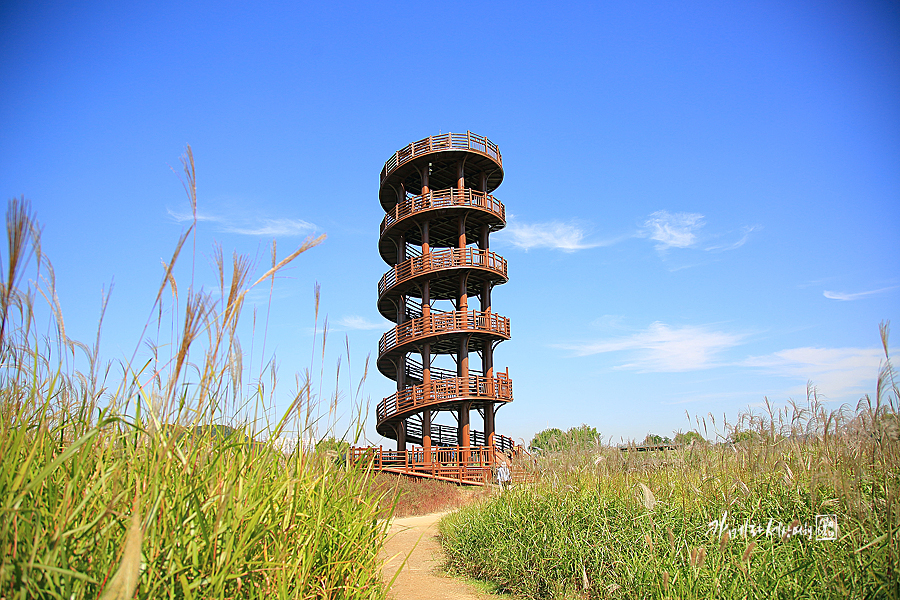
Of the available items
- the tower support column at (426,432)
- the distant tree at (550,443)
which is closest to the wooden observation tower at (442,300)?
the tower support column at (426,432)

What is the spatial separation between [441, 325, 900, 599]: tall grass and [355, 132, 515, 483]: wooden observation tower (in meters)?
14.1

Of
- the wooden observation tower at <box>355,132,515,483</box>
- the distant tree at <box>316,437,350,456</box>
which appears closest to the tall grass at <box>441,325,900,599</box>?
the distant tree at <box>316,437,350,456</box>

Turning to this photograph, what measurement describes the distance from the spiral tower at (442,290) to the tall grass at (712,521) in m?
15.0

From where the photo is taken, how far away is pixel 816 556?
11.6ft

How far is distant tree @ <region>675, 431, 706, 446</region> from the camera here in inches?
258

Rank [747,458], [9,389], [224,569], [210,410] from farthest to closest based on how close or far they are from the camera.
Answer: [747,458], [210,410], [9,389], [224,569]

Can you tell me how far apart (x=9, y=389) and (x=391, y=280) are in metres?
22.8

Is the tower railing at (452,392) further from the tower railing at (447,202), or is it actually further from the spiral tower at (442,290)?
the tower railing at (447,202)

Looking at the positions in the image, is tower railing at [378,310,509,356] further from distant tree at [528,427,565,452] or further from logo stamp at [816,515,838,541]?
logo stamp at [816,515,838,541]

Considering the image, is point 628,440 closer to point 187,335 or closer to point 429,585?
point 429,585

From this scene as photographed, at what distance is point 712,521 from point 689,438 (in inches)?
89.2

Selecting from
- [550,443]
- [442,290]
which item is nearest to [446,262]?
[442,290]

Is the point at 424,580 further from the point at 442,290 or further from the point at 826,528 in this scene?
the point at 442,290

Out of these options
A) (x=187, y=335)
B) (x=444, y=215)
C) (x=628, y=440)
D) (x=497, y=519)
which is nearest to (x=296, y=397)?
(x=187, y=335)
